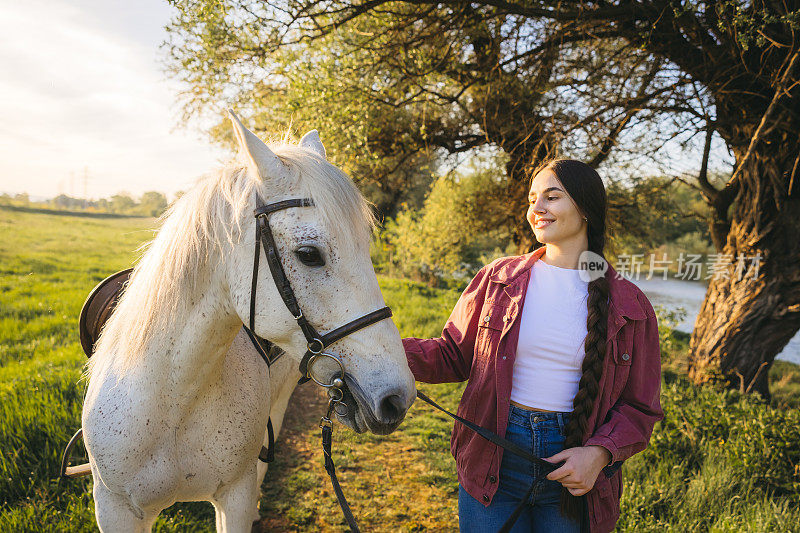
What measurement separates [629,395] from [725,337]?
5.02 metres

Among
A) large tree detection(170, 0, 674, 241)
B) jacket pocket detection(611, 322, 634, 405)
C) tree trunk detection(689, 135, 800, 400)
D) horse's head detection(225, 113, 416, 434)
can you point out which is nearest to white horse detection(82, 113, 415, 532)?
horse's head detection(225, 113, 416, 434)

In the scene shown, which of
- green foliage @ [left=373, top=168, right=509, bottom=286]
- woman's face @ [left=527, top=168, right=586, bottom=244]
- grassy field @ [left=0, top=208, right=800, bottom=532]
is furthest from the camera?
green foliage @ [left=373, top=168, right=509, bottom=286]

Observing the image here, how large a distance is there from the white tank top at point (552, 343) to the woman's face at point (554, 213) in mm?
161

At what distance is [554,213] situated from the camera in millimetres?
1666

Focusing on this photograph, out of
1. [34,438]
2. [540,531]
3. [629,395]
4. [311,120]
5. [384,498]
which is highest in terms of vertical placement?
[311,120]

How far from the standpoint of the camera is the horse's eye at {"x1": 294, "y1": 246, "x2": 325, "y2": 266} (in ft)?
4.53

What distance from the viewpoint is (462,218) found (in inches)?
389

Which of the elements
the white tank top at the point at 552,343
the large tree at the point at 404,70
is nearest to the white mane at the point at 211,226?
the white tank top at the point at 552,343

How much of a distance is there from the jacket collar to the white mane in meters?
0.65

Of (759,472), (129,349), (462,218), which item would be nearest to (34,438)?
(129,349)

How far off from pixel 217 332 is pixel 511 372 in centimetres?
113

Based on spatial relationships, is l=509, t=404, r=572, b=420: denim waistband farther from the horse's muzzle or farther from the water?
the water

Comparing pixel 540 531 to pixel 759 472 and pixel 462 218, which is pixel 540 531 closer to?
pixel 759 472

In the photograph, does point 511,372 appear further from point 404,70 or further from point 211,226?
point 404,70
